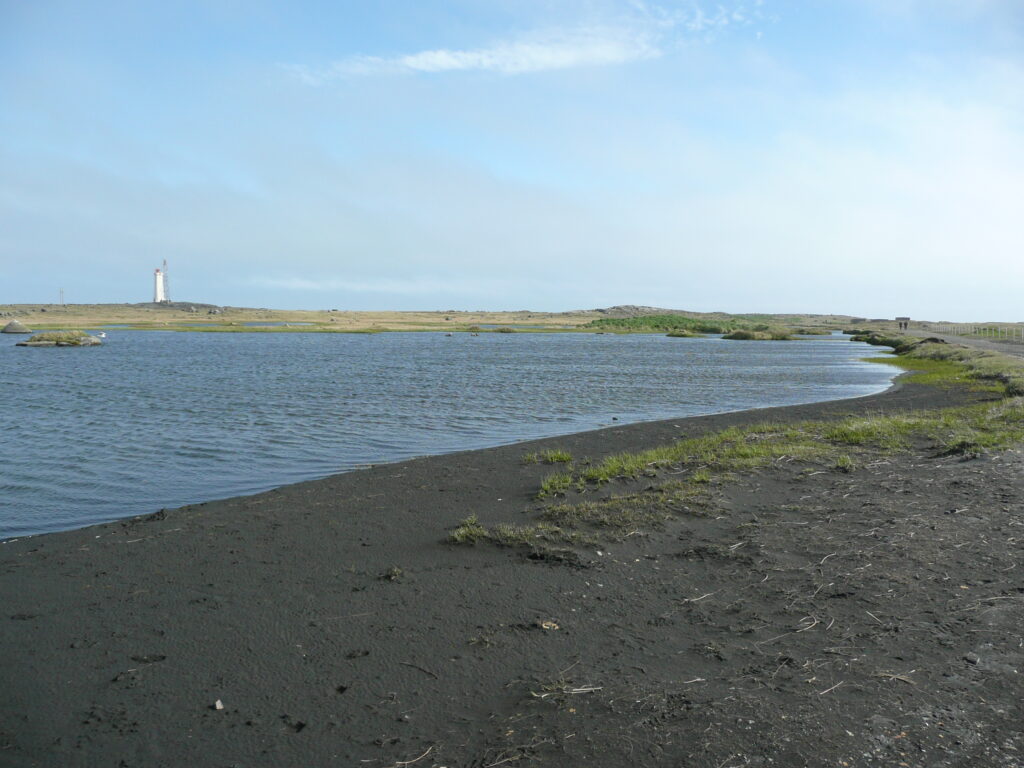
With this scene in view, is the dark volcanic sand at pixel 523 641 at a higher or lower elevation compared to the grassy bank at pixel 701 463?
lower

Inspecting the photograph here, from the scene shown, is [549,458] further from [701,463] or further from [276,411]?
[276,411]

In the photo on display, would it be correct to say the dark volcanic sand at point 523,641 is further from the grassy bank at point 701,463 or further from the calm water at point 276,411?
the calm water at point 276,411

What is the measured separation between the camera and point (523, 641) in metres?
6.18

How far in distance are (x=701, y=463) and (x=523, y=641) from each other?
7.28 metres

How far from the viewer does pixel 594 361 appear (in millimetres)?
51875

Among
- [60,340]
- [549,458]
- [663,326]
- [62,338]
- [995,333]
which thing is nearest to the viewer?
[549,458]

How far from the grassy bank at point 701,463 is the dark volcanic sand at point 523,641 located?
503 millimetres

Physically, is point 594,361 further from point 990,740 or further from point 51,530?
point 990,740

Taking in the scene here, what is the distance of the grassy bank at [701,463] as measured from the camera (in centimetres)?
922

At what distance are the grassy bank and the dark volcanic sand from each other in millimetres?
503

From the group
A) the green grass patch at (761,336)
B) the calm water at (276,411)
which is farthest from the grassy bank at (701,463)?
the green grass patch at (761,336)

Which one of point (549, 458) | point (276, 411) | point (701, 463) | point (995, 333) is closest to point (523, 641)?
point (701, 463)

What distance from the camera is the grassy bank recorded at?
30.2ft

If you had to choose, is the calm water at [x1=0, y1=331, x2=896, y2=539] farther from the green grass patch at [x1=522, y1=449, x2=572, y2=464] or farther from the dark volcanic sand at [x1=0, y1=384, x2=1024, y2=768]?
the dark volcanic sand at [x1=0, y1=384, x2=1024, y2=768]
